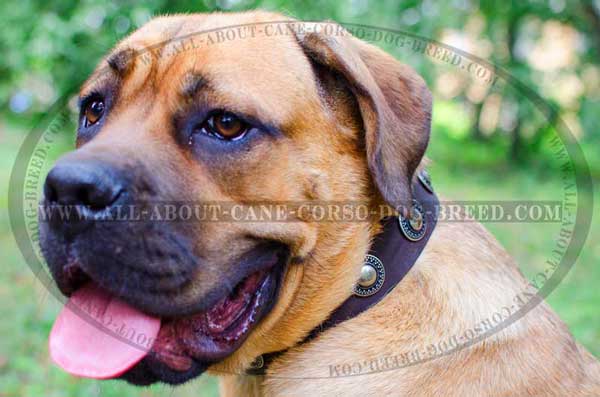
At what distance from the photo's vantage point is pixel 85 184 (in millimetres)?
2268

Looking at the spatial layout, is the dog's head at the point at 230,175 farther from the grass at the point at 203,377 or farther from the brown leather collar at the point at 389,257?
the grass at the point at 203,377

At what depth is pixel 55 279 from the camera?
8.27 feet

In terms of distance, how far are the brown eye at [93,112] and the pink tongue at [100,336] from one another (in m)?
0.87

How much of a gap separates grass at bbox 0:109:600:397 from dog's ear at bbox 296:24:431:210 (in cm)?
109

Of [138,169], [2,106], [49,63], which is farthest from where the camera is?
[2,106]

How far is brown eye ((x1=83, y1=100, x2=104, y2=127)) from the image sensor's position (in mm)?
3047

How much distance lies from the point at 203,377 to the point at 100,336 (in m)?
2.68

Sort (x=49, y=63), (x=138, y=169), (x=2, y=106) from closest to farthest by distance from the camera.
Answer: (x=138, y=169), (x=49, y=63), (x=2, y=106)

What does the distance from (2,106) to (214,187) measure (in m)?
8.97

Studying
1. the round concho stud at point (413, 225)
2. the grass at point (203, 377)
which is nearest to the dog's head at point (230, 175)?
the round concho stud at point (413, 225)

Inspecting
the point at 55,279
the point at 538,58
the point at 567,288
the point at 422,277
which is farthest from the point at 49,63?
the point at 538,58

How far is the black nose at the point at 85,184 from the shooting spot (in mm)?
2271

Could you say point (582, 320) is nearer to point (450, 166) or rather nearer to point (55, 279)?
point (55, 279)

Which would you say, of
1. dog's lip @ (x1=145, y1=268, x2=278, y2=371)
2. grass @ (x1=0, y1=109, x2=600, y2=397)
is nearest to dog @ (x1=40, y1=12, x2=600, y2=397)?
dog's lip @ (x1=145, y1=268, x2=278, y2=371)
